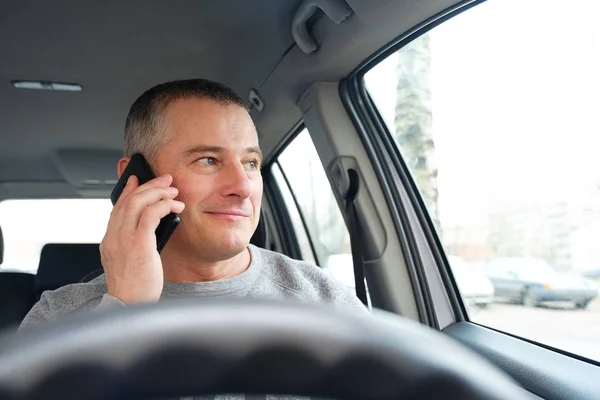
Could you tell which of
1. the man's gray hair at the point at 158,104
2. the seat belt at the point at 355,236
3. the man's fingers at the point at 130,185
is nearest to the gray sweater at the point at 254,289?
the man's fingers at the point at 130,185

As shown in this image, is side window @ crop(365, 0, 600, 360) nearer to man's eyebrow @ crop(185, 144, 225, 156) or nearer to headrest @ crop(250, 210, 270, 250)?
headrest @ crop(250, 210, 270, 250)

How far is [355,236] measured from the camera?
2586 millimetres

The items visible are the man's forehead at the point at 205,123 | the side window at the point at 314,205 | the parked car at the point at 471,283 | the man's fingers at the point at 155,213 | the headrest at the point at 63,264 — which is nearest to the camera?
the man's fingers at the point at 155,213

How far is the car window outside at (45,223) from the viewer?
468cm

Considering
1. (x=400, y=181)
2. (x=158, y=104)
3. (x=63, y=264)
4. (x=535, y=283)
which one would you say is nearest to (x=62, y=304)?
(x=158, y=104)

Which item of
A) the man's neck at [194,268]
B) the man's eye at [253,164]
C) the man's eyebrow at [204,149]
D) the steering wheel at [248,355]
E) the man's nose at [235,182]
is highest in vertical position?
the man's eyebrow at [204,149]

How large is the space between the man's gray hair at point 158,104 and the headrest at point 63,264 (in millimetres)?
1571

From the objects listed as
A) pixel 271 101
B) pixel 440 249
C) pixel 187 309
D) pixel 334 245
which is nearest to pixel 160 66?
pixel 271 101

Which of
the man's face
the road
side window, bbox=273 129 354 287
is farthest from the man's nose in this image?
side window, bbox=273 129 354 287

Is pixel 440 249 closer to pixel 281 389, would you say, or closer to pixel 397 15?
pixel 397 15

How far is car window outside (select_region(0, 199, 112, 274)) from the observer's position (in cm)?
468

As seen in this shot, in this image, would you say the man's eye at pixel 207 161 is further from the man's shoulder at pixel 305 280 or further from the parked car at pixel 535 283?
the parked car at pixel 535 283

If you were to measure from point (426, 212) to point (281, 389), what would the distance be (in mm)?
2203

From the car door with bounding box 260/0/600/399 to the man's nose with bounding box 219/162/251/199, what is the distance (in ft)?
2.69
